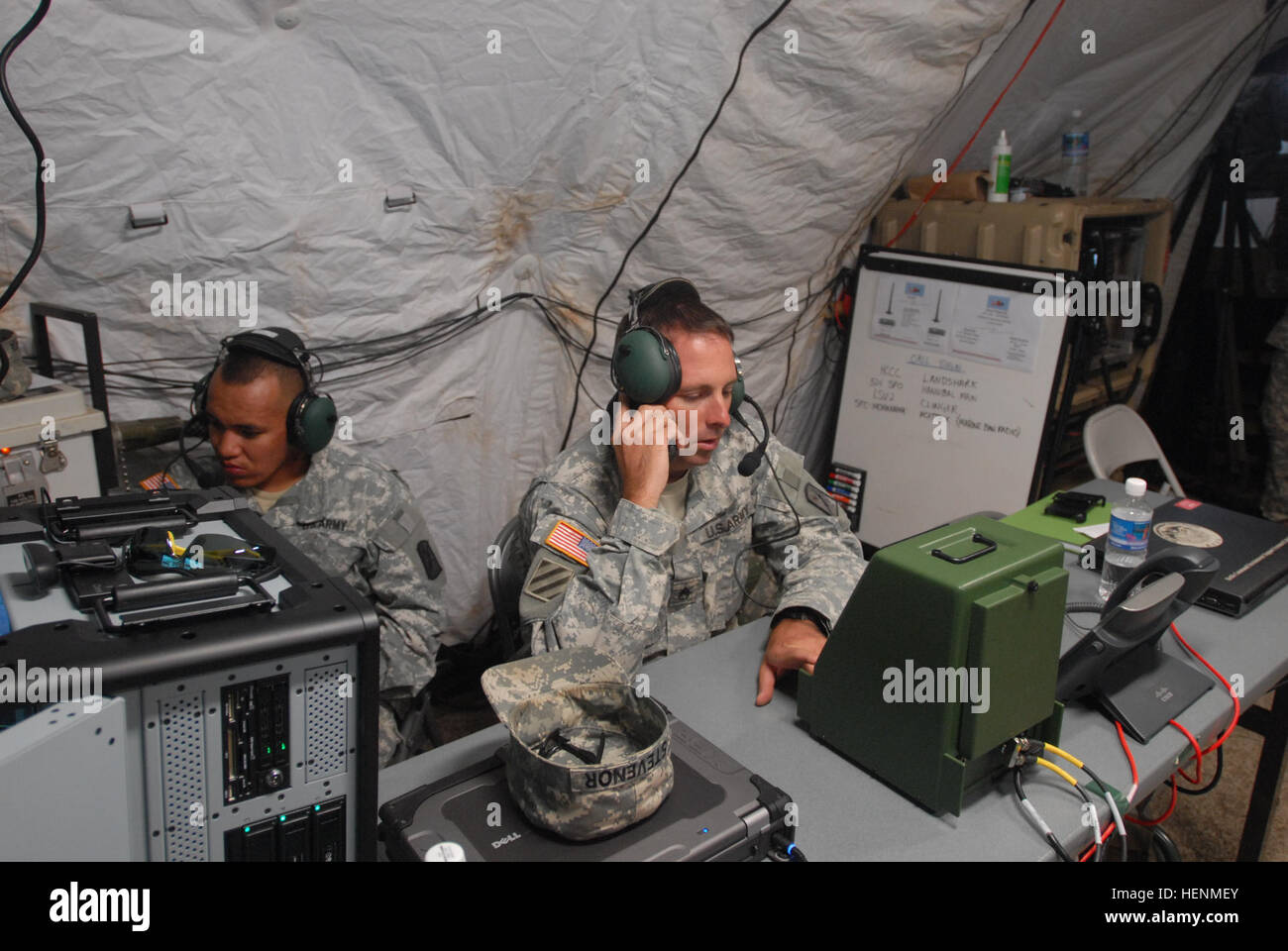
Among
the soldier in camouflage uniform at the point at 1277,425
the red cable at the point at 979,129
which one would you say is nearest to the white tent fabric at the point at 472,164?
the red cable at the point at 979,129

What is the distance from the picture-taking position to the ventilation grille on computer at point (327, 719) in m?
0.79

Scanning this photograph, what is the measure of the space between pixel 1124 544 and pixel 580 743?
118 cm

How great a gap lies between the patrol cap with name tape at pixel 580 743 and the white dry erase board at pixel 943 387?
83.0 inches

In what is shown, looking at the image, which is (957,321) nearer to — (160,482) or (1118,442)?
(1118,442)

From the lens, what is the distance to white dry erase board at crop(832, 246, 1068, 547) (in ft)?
9.25

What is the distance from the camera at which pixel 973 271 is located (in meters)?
2.87

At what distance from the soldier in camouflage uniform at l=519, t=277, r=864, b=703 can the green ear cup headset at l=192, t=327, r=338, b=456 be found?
39 cm

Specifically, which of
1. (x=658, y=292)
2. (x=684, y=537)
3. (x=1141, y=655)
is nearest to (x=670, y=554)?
(x=684, y=537)

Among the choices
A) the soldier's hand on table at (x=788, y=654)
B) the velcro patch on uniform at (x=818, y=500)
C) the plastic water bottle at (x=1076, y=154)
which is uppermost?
the plastic water bottle at (x=1076, y=154)

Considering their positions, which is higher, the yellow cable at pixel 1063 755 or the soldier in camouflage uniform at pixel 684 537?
A: the soldier in camouflage uniform at pixel 684 537

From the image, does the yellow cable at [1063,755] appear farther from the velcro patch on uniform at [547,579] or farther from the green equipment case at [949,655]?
the velcro patch on uniform at [547,579]

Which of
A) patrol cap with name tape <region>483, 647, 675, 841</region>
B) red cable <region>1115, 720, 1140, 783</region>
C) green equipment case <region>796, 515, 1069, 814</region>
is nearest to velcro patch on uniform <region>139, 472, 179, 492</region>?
patrol cap with name tape <region>483, 647, 675, 841</region>

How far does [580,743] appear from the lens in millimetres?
1036

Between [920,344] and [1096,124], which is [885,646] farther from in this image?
[1096,124]
